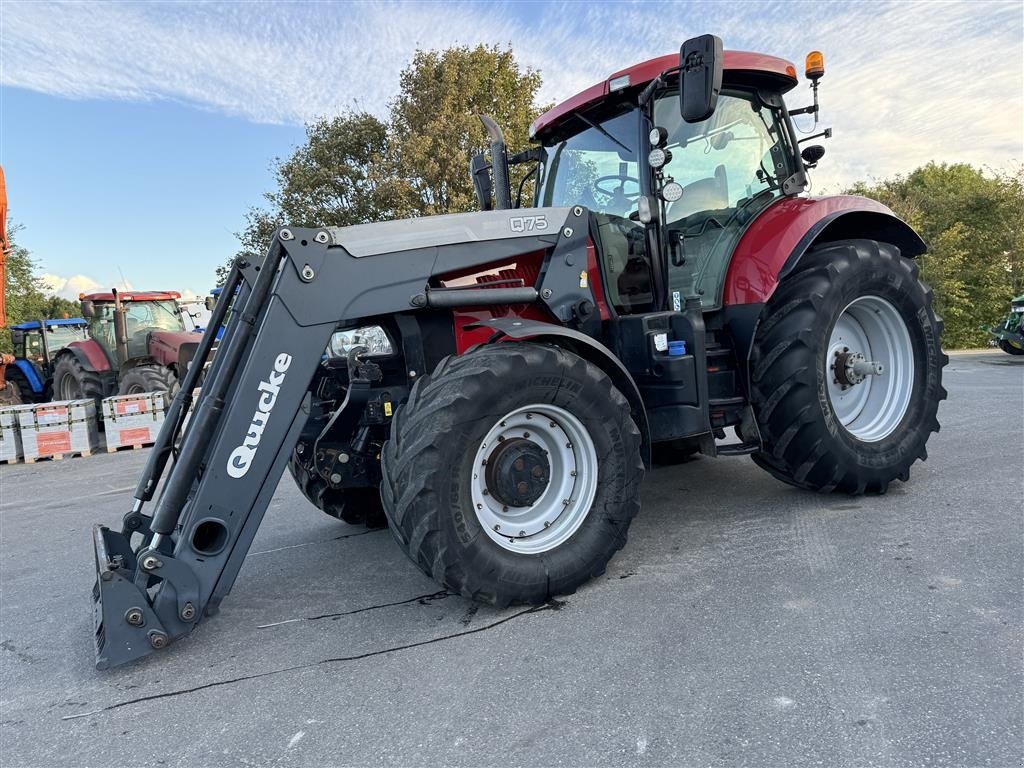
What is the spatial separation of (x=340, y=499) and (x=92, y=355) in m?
10.5

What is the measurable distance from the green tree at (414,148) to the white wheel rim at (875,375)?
15039mm

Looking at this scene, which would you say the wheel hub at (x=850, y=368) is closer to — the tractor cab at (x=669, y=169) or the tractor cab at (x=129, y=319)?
the tractor cab at (x=669, y=169)

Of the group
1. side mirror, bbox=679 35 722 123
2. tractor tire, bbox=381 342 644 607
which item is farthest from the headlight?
side mirror, bbox=679 35 722 123

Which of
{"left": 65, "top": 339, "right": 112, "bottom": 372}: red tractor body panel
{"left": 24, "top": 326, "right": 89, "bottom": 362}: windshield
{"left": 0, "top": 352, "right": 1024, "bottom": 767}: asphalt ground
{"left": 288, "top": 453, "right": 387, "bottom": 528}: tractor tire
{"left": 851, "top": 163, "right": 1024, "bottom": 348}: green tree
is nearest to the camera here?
{"left": 0, "top": 352, "right": 1024, "bottom": 767}: asphalt ground

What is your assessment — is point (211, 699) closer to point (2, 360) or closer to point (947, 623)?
point (947, 623)

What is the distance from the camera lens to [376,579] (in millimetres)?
3652

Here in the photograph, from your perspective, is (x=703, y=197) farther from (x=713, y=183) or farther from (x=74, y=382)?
(x=74, y=382)

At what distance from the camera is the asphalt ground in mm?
2148

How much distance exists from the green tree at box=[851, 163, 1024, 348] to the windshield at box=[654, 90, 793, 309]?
25.2 metres

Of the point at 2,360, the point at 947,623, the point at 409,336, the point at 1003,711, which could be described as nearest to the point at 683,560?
the point at 947,623

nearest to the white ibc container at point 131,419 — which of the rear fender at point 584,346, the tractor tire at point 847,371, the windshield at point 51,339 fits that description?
the windshield at point 51,339

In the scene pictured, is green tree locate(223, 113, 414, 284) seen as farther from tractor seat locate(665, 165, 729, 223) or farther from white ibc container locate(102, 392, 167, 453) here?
tractor seat locate(665, 165, 729, 223)

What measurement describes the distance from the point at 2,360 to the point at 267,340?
12140 millimetres

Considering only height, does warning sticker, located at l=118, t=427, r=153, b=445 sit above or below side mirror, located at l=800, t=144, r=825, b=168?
below
